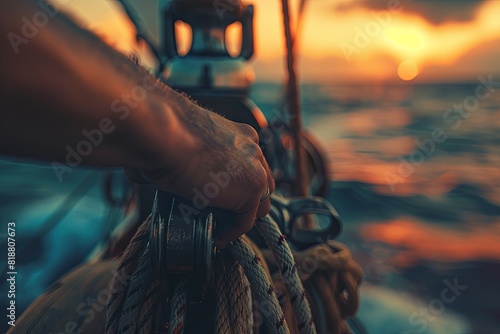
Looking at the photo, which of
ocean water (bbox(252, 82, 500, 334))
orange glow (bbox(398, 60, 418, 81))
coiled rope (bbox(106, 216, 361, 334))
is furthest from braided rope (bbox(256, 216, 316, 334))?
orange glow (bbox(398, 60, 418, 81))

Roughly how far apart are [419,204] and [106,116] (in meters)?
3.86

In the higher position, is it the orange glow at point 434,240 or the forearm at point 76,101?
the forearm at point 76,101

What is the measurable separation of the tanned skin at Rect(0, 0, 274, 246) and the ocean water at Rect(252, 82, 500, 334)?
4.19 ft

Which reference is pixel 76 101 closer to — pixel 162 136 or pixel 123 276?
pixel 162 136

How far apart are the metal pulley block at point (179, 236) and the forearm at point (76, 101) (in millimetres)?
127

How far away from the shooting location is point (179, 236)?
59 cm

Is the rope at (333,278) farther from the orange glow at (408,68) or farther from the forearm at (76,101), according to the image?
the orange glow at (408,68)

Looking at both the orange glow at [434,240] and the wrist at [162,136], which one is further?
the orange glow at [434,240]

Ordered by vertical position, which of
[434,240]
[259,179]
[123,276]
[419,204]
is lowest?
[434,240]

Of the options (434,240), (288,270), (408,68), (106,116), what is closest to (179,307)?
(288,270)

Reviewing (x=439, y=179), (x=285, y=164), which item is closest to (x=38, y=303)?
(x=285, y=164)

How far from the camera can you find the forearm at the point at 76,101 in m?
0.36

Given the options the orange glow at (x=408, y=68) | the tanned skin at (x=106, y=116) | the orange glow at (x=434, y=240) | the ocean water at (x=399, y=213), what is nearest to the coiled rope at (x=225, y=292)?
the tanned skin at (x=106, y=116)

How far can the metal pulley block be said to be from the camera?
0.59 m
